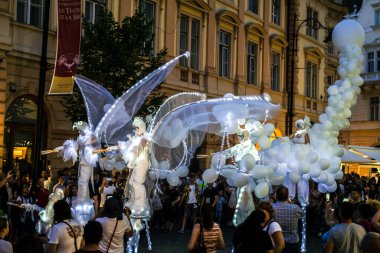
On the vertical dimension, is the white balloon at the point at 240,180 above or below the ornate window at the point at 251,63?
below

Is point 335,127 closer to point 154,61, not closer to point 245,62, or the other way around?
point 154,61

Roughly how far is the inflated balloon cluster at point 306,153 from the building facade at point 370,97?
31029 mm

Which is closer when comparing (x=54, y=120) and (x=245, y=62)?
(x=54, y=120)

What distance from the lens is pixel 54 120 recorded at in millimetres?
18953

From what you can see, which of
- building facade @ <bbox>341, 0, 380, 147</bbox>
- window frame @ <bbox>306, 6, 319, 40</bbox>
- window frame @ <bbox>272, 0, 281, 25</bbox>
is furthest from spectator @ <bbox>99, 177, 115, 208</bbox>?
building facade @ <bbox>341, 0, 380, 147</bbox>

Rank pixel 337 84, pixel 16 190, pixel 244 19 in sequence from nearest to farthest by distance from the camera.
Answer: pixel 16 190 < pixel 337 84 < pixel 244 19

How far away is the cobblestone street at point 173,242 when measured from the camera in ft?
43.1

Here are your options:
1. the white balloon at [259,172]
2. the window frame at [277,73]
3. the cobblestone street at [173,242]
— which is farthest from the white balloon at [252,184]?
the window frame at [277,73]

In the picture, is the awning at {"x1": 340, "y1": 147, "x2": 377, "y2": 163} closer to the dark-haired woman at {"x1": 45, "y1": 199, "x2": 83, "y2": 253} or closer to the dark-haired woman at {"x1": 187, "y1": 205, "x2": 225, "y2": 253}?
the dark-haired woman at {"x1": 187, "y1": 205, "x2": 225, "y2": 253}

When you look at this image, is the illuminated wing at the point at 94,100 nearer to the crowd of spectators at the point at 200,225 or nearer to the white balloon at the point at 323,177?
the crowd of spectators at the point at 200,225

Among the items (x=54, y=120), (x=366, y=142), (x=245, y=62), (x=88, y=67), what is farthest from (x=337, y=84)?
(x=366, y=142)

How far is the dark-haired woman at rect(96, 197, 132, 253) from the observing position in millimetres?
6918

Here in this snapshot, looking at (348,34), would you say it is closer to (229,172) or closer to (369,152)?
(229,172)

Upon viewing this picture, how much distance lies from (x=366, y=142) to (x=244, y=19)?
18.9m
